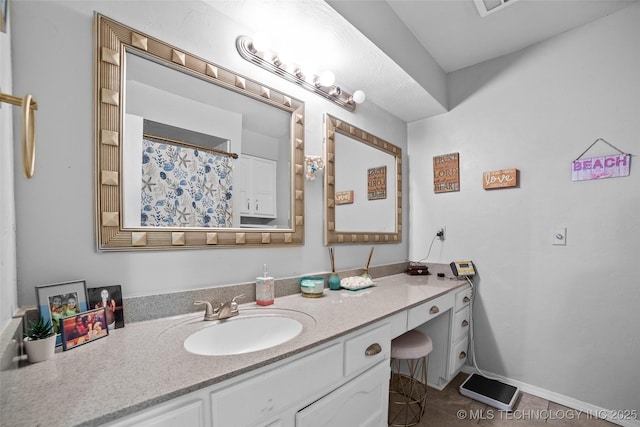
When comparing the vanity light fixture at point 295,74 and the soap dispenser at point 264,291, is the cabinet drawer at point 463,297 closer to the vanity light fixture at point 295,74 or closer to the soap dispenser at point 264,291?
the soap dispenser at point 264,291

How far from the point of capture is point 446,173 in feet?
7.48

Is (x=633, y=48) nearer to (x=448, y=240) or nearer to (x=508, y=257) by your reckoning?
(x=508, y=257)

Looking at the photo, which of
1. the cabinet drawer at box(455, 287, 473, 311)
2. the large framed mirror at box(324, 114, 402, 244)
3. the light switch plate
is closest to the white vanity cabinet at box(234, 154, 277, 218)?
the large framed mirror at box(324, 114, 402, 244)

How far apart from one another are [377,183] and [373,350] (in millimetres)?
1357

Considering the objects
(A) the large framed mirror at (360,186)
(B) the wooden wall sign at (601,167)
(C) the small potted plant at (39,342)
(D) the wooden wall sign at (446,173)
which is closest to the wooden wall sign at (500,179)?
(D) the wooden wall sign at (446,173)

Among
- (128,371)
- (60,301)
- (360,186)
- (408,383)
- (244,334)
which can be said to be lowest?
(408,383)

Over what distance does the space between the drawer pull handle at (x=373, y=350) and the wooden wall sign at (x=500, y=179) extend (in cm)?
152

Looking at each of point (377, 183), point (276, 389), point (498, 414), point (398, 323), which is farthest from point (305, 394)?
point (377, 183)

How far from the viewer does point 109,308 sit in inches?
36.4

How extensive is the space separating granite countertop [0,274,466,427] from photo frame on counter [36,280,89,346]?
0.11 meters

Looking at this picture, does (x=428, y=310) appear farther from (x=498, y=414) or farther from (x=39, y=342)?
(x=39, y=342)

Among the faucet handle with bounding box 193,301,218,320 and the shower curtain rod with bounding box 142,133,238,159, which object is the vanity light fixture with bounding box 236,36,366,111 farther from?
the faucet handle with bounding box 193,301,218,320

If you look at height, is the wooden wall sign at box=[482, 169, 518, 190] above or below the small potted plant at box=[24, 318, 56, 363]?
above

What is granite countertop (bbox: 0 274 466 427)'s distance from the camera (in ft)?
1.73
